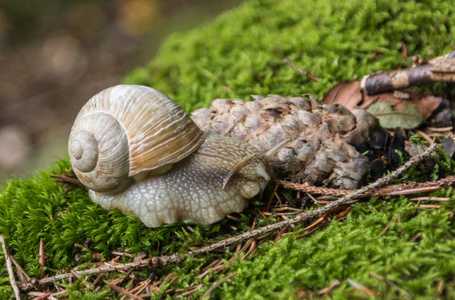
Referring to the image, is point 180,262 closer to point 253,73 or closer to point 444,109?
point 253,73

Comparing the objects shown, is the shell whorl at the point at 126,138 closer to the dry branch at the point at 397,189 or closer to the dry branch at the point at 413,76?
the dry branch at the point at 397,189

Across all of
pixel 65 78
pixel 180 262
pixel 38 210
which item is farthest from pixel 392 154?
pixel 65 78

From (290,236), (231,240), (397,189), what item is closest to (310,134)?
(397,189)

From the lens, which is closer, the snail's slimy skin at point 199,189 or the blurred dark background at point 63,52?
the snail's slimy skin at point 199,189

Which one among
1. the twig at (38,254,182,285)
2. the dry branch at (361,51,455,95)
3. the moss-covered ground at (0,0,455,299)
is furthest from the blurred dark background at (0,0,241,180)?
the dry branch at (361,51,455,95)

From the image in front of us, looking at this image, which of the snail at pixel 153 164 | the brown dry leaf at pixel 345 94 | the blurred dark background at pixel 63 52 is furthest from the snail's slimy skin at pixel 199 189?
the blurred dark background at pixel 63 52

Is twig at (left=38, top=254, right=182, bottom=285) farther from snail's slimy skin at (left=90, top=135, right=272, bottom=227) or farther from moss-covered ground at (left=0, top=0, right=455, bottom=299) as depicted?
snail's slimy skin at (left=90, top=135, right=272, bottom=227)
